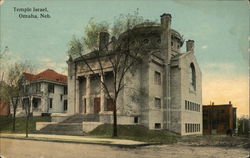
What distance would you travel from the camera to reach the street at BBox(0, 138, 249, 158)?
840 centimetres

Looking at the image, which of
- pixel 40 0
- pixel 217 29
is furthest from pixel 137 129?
pixel 40 0

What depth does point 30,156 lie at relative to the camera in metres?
8.34

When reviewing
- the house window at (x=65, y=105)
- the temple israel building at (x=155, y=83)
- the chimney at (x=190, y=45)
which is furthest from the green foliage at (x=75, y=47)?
the chimney at (x=190, y=45)

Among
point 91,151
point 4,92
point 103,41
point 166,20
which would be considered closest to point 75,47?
point 103,41

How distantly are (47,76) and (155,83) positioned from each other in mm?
3368

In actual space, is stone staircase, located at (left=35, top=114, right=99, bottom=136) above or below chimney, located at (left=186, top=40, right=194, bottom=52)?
below

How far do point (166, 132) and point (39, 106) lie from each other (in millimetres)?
4651

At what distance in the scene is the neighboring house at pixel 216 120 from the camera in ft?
35.8

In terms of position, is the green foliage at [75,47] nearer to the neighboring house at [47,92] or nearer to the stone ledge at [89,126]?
the neighboring house at [47,92]

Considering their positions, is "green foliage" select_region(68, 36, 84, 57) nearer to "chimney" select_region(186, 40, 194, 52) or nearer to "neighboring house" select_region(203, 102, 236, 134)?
"chimney" select_region(186, 40, 194, 52)

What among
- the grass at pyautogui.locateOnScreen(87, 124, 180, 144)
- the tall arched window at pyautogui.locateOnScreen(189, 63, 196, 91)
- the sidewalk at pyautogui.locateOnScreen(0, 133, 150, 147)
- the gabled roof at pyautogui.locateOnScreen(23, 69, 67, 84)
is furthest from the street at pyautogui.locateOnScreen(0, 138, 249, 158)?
the tall arched window at pyautogui.locateOnScreen(189, 63, 196, 91)

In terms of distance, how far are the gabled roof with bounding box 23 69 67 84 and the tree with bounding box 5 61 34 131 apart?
0.24m

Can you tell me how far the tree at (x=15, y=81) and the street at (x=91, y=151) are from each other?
156cm

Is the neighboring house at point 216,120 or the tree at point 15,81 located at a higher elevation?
the tree at point 15,81
